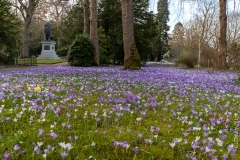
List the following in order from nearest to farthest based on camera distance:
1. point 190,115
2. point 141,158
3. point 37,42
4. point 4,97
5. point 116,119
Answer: point 141,158, point 116,119, point 190,115, point 4,97, point 37,42

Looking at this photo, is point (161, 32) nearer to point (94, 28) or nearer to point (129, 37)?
point (94, 28)

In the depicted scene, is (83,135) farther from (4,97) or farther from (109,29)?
(109,29)

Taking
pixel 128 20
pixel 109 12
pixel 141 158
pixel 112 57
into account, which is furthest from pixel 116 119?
pixel 109 12

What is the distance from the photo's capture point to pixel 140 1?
2695cm

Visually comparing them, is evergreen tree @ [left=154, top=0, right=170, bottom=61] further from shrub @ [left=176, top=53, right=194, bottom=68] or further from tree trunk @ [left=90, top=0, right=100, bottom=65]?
tree trunk @ [left=90, top=0, right=100, bottom=65]

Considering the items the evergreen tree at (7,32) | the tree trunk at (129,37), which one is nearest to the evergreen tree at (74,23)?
the evergreen tree at (7,32)

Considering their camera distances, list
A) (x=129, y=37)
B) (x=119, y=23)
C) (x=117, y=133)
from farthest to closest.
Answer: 1. (x=119, y=23)
2. (x=129, y=37)
3. (x=117, y=133)

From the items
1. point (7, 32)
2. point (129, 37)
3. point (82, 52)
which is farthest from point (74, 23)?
point (129, 37)

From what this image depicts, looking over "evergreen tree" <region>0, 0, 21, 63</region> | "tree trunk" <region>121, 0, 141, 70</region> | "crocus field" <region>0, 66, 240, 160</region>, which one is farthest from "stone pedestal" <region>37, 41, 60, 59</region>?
"crocus field" <region>0, 66, 240, 160</region>

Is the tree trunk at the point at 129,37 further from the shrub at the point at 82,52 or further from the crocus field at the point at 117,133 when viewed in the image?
the crocus field at the point at 117,133

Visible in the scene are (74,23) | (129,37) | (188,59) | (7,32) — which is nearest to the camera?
(129,37)

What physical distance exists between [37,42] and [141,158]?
193ft

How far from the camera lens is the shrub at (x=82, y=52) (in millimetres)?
20625

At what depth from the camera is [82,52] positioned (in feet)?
68.4
